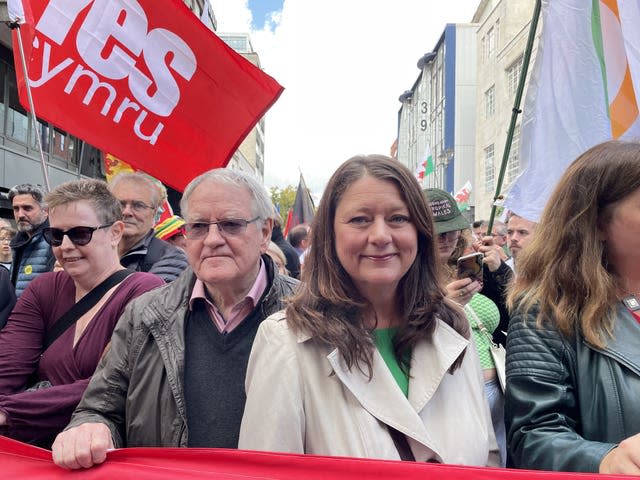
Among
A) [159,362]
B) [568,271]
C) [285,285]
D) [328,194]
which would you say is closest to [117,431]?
[159,362]

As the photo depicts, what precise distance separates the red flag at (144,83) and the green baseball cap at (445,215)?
2.06 metres

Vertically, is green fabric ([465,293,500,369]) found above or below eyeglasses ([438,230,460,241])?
below

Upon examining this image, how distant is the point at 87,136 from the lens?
12.6ft

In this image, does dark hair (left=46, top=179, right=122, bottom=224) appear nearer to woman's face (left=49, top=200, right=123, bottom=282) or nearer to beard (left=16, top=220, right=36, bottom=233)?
woman's face (left=49, top=200, right=123, bottom=282)

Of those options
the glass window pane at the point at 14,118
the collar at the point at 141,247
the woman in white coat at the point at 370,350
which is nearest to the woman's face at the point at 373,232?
the woman in white coat at the point at 370,350

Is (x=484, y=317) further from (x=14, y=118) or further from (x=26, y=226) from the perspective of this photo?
(x=14, y=118)

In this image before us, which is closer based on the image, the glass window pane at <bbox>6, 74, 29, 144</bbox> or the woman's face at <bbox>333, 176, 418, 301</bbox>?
the woman's face at <bbox>333, 176, 418, 301</bbox>

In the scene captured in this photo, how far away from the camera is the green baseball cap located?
2.92 metres

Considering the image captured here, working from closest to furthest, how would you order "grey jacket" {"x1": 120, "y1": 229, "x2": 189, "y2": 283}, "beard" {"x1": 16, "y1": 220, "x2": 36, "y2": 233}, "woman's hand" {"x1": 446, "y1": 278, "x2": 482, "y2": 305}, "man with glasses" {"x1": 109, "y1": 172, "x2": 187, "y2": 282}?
"woman's hand" {"x1": 446, "y1": 278, "x2": 482, "y2": 305} < "grey jacket" {"x1": 120, "y1": 229, "x2": 189, "y2": 283} < "man with glasses" {"x1": 109, "y1": 172, "x2": 187, "y2": 282} < "beard" {"x1": 16, "y1": 220, "x2": 36, "y2": 233}

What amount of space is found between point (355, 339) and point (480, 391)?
0.43m

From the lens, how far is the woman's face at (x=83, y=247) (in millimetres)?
2465

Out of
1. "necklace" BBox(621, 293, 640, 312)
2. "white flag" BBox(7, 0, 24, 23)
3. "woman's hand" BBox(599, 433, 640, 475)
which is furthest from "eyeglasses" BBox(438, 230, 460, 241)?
"white flag" BBox(7, 0, 24, 23)

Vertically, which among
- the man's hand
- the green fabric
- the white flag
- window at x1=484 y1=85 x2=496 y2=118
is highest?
window at x1=484 y1=85 x2=496 y2=118

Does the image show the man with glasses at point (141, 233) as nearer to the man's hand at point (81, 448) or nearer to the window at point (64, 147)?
the man's hand at point (81, 448)
